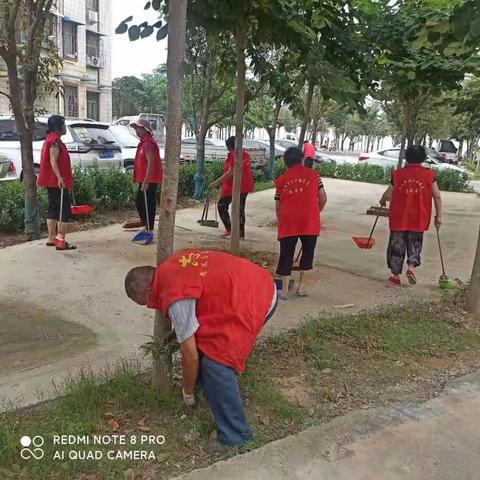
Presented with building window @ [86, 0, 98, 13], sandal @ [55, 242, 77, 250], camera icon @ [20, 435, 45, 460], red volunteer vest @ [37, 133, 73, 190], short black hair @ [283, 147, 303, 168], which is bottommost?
sandal @ [55, 242, 77, 250]

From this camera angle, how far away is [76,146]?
9992mm

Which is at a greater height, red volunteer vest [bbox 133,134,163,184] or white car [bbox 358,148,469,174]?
red volunteer vest [bbox 133,134,163,184]

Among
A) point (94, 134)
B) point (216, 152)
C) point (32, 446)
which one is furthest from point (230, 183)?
point (216, 152)

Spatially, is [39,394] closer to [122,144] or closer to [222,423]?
[222,423]

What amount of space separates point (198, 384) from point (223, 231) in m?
5.51

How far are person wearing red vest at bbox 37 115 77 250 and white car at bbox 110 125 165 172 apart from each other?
426 centimetres

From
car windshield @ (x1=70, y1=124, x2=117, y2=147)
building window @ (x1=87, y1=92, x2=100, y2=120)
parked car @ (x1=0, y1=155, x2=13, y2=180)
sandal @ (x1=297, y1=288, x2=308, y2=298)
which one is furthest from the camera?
building window @ (x1=87, y1=92, x2=100, y2=120)

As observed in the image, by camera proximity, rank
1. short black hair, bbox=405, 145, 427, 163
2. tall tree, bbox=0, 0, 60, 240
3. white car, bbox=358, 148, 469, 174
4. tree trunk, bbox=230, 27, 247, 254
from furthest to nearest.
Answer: white car, bbox=358, 148, 469, 174 < tall tree, bbox=0, 0, 60, 240 < short black hair, bbox=405, 145, 427, 163 < tree trunk, bbox=230, 27, 247, 254

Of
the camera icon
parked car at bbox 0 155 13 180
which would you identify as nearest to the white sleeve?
the camera icon

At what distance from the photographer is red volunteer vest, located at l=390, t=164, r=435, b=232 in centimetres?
550

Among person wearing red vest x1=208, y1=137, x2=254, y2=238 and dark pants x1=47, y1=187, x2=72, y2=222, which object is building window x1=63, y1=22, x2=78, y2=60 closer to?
person wearing red vest x1=208, y1=137, x2=254, y2=238

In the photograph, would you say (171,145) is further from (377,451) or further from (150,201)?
(150,201)

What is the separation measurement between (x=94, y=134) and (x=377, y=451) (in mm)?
9044

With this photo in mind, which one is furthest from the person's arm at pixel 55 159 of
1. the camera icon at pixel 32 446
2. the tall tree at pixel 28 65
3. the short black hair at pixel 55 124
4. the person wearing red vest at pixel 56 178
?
the camera icon at pixel 32 446
